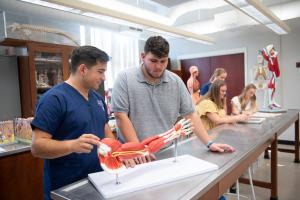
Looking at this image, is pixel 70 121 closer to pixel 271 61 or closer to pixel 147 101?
pixel 147 101

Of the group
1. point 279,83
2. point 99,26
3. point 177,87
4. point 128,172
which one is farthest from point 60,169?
point 279,83

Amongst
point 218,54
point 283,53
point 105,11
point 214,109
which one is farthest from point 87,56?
point 218,54

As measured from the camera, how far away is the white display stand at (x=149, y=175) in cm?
99

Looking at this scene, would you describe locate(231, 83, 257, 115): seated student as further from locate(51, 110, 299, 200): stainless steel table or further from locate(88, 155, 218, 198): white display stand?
locate(88, 155, 218, 198): white display stand

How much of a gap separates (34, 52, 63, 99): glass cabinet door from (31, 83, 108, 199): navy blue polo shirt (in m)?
2.15

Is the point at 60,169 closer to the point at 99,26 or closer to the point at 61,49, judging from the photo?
the point at 61,49

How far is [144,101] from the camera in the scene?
153 cm

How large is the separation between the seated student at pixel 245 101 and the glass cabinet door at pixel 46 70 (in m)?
2.29

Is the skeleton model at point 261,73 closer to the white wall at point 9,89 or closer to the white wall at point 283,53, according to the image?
the white wall at point 283,53

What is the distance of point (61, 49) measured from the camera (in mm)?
3340

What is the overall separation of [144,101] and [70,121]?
49 cm

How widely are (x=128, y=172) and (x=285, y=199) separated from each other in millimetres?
2203

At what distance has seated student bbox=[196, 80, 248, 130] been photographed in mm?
2377

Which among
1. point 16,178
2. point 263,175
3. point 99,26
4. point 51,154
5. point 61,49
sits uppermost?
point 99,26
